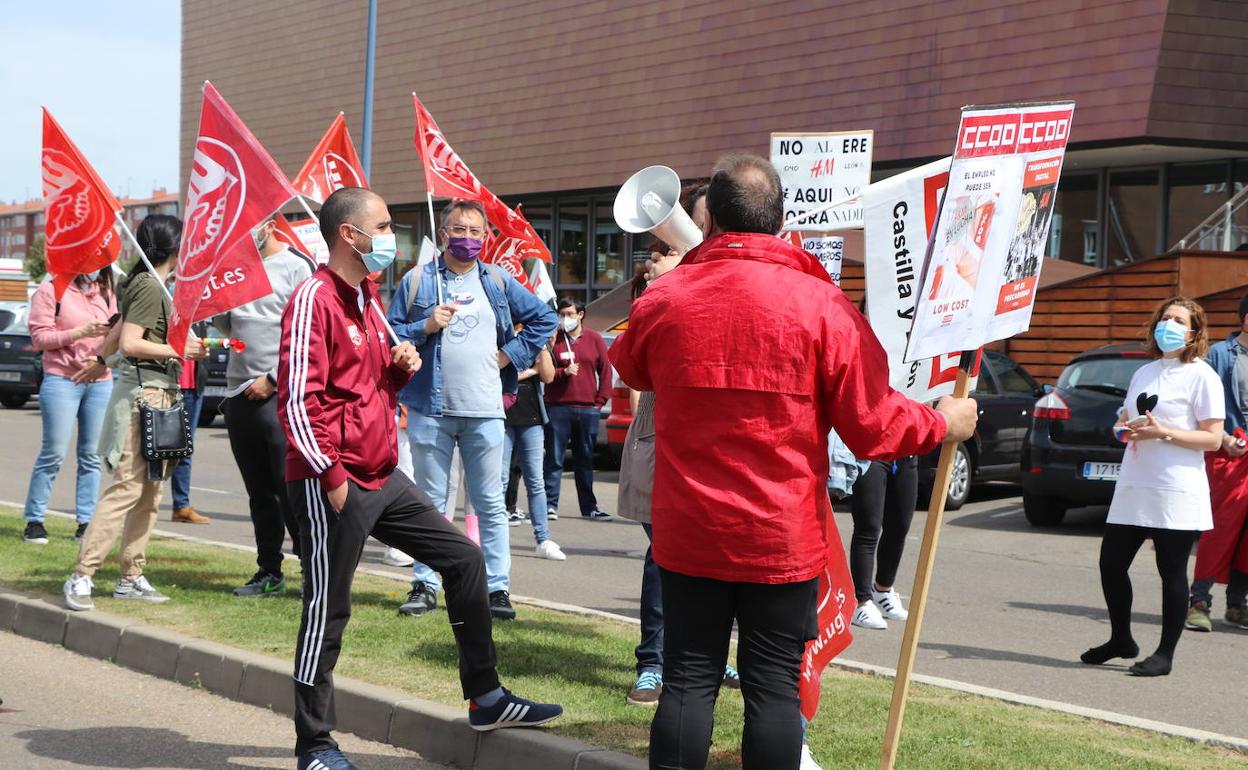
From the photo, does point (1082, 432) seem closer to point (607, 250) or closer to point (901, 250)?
point (901, 250)

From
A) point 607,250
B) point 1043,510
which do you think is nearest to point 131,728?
point 1043,510

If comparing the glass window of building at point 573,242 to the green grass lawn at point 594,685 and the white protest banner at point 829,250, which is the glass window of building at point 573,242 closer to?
the white protest banner at point 829,250

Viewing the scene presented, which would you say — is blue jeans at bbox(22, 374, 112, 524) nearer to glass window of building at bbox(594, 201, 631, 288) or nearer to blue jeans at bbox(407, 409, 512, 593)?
blue jeans at bbox(407, 409, 512, 593)

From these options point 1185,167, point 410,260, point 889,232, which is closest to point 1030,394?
point 1185,167

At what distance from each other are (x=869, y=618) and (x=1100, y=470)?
5641 millimetres

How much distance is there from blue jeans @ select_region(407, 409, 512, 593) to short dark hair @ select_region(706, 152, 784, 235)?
3.41 meters

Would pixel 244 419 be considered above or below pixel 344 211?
below

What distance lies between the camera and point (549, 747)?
5.04m

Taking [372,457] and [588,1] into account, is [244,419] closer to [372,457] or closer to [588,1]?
[372,457]

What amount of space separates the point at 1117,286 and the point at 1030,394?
135 inches

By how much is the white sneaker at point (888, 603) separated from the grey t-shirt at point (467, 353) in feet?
8.39

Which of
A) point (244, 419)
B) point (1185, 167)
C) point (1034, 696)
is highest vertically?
point (1185, 167)

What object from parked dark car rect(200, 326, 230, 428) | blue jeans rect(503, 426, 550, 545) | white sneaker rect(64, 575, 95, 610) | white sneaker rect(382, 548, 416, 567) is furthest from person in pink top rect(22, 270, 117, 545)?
parked dark car rect(200, 326, 230, 428)

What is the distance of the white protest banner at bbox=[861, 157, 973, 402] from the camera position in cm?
492
